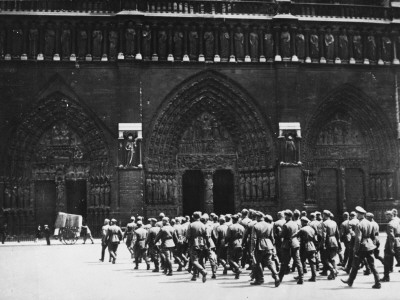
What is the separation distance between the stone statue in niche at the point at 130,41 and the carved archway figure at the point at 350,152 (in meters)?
9.66

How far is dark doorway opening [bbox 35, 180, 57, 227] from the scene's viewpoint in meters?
27.4

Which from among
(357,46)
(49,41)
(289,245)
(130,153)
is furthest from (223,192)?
(289,245)

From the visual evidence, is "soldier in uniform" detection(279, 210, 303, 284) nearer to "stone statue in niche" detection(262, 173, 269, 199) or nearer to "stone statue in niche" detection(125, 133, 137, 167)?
"stone statue in niche" detection(125, 133, 137, 167)

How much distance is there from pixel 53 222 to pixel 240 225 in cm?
1468

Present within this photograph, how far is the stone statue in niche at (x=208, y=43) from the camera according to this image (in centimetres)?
2798

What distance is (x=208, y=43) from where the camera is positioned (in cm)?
2805

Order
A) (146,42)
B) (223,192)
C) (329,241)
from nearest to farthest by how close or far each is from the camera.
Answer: (329,241) → (146,42) → (223,192)

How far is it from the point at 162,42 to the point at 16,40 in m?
6.71

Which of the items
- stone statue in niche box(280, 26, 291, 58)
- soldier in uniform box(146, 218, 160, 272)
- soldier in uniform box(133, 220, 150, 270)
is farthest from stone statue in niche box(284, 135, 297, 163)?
soldier in uniform box(146, 218, 160, 272)

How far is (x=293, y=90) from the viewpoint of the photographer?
28.2 meters

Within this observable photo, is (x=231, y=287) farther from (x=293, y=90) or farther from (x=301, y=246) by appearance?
(x=293, y=90)

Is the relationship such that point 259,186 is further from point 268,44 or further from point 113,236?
point 113,236

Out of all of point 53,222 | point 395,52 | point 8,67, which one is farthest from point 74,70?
point 395,52

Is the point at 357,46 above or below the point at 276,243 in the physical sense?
above
